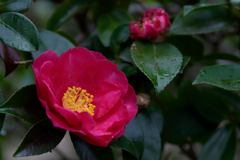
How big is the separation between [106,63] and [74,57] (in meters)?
0.09

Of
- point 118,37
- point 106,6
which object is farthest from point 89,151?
point 106,6

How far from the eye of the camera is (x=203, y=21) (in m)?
0.92

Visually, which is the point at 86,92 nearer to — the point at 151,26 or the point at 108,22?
the point at 151,26

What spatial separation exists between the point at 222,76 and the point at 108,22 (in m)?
0.57

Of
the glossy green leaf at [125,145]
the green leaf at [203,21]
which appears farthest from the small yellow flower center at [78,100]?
the green leaf at [203,21]

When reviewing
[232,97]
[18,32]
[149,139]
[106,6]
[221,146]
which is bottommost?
[221,146]

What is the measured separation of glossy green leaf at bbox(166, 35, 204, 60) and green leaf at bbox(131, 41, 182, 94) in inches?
8.1

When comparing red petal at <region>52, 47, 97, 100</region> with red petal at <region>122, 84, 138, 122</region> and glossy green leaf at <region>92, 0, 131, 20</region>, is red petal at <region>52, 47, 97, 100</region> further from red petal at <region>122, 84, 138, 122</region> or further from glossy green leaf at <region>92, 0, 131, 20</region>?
glossy green leaf at <region>92, 0, 131, 20</region>

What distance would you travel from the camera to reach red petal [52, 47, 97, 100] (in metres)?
0.62

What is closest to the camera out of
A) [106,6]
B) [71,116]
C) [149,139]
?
[71,116]

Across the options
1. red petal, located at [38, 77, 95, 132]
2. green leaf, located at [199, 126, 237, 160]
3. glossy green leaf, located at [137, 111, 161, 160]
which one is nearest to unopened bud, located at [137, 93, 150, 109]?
glossy green leaf, located at [137, 111, 161, 160]

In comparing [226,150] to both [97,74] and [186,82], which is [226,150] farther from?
[97,74]

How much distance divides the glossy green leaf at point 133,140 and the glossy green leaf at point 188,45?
17.8 inches

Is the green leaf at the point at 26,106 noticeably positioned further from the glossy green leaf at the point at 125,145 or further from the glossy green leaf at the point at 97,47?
the glossy green leaf at the point at 97,47
